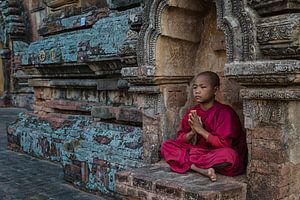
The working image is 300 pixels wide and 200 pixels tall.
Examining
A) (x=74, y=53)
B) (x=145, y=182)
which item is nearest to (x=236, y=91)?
(x=145, y=182)

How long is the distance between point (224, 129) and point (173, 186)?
63cm

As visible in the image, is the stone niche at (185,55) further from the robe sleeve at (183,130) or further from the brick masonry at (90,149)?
the brick masonry at (90,149)

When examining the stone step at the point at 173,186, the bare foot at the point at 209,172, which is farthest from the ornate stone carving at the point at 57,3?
the bare foot at the point at 209,172

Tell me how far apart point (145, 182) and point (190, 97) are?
3.78ft

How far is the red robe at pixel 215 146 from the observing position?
3125mm

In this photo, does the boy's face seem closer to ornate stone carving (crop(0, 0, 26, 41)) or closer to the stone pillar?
the stone pillar

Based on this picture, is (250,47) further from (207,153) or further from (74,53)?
(74,53)

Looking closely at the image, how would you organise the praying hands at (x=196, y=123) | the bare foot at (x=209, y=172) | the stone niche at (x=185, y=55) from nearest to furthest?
1. the bare foot at (x=209, y=172)
2. the praying hands at (x=196, y=123)
3. the stone niche at (x=185, y=55)

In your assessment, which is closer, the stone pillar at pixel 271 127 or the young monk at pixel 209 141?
the stone pillar at pixel 271 127

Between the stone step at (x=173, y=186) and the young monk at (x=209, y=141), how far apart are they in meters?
0.08

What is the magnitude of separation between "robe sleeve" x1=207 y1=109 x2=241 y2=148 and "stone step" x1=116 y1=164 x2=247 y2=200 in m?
0.26

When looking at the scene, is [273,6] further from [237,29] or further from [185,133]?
[185,133]

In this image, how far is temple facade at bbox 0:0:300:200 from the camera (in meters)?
2.77

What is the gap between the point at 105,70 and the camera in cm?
516
